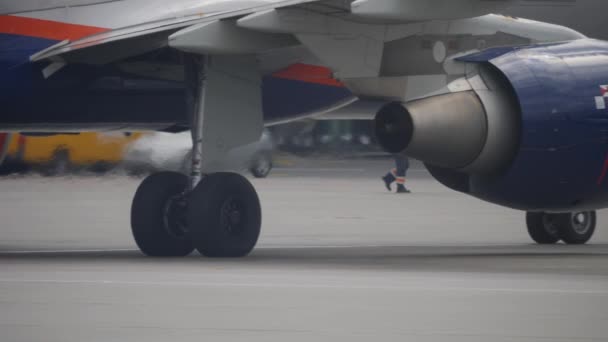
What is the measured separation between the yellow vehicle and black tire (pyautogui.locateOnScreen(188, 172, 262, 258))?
16.5m

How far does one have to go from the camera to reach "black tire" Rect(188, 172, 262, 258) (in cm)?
1697

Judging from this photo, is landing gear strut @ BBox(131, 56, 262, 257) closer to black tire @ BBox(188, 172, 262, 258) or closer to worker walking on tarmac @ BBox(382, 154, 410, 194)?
black tire @ BBox(188, 172, 262, 258)

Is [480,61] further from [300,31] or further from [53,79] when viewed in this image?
[53,79]

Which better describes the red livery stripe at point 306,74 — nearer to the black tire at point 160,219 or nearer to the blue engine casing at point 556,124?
the black tire at point 160,219

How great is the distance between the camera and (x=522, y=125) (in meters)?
15.9

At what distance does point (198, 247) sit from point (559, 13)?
8.16 meters

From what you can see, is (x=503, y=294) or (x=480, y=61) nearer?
(x=503, y=294)

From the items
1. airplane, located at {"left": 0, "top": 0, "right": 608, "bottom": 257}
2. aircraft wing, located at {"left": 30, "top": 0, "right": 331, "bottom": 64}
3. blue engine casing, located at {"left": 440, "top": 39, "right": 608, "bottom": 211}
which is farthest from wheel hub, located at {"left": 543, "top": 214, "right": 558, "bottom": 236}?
aircraft wing, located at {"left": 30, "top": 0, "right": 331, "bottom": 64}

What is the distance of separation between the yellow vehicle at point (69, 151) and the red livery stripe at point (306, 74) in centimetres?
1559

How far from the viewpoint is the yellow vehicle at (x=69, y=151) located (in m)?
34.2

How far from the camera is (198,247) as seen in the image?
1716cm

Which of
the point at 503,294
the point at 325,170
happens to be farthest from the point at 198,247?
the point at 325,170

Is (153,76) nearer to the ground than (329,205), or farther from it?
farther from it

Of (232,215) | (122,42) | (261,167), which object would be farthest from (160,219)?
(261,167)
